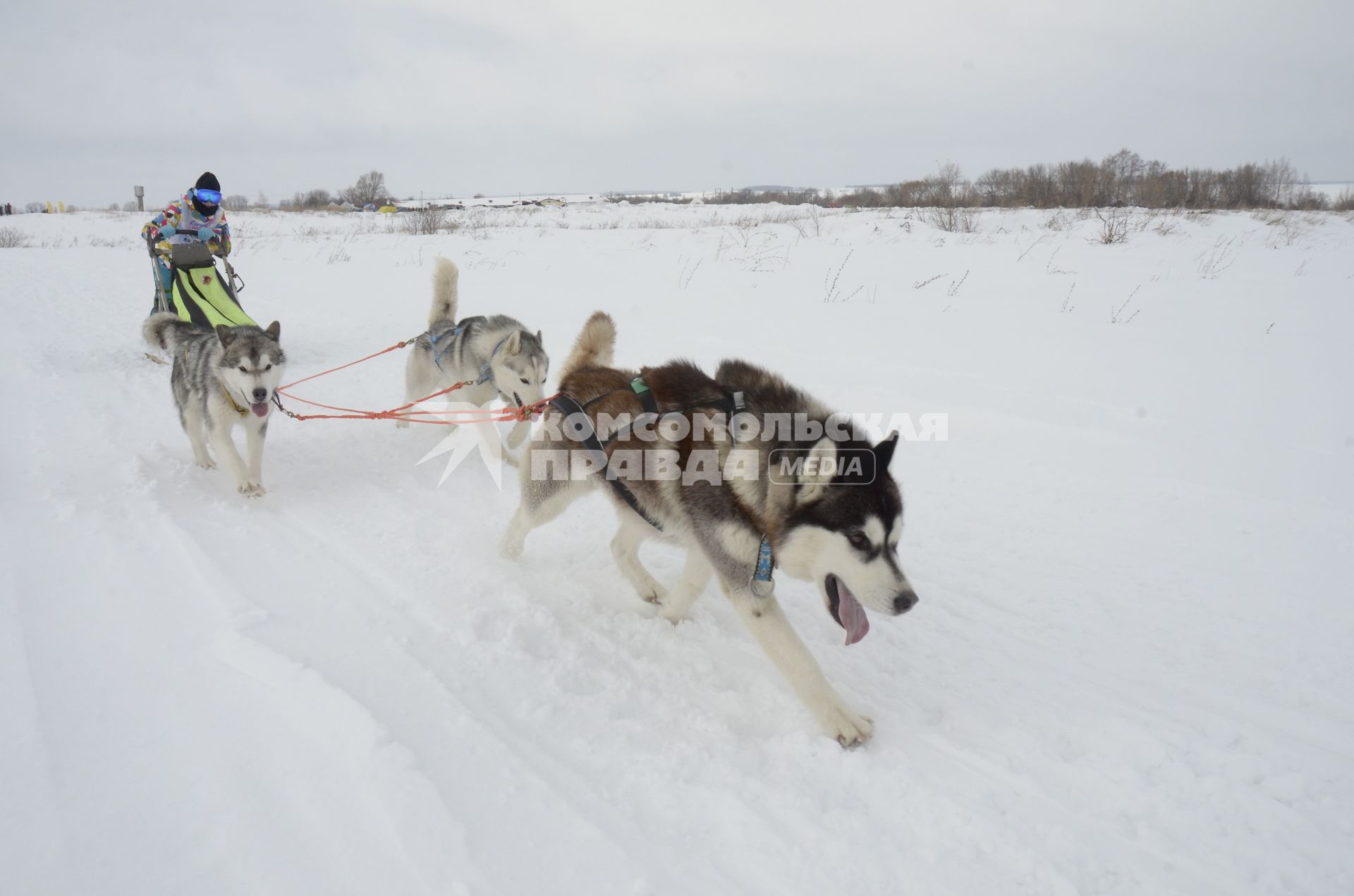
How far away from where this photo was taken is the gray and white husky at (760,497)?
90.7 inches

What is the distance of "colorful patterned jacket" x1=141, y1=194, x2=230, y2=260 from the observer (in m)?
6.72

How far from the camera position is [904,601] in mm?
2229

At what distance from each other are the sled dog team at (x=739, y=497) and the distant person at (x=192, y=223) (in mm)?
4205

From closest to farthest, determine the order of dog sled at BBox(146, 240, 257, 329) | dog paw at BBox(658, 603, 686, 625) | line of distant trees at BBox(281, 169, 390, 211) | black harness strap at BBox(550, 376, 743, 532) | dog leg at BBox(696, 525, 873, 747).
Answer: dog leg at BBox(696, 525, 873, 747) < black harness strap at BBox(550, 376, 743, 532) < dog paw at BBox(658, 603, 686, 625) < dog sled at BBox(146, 240, 257, 329) < line of distant trees at BBox(281, 169, 390, 211)

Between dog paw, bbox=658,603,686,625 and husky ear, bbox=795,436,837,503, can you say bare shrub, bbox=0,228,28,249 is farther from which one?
husky ear, bbox=795,436,837,503

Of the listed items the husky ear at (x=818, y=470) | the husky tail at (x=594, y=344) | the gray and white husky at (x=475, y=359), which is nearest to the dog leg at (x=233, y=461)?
the gray and white husky at (x=475, y=359)

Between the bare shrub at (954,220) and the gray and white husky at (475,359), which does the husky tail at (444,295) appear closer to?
the gray and white husky at (475,359)

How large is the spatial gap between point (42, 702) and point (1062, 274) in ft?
38.3

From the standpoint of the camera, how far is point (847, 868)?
71.3 inches

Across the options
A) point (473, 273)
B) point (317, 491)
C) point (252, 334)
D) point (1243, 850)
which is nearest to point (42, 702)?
point (317, 491)

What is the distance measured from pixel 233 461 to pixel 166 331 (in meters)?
1.73

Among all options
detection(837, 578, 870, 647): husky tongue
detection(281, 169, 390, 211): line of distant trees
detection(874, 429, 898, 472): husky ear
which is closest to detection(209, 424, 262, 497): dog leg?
detection(837, 578, 870, 647): husky tongue

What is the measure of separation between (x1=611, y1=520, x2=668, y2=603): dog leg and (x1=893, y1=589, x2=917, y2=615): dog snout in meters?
1.27

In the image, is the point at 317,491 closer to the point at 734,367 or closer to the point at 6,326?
the point at 734,367
